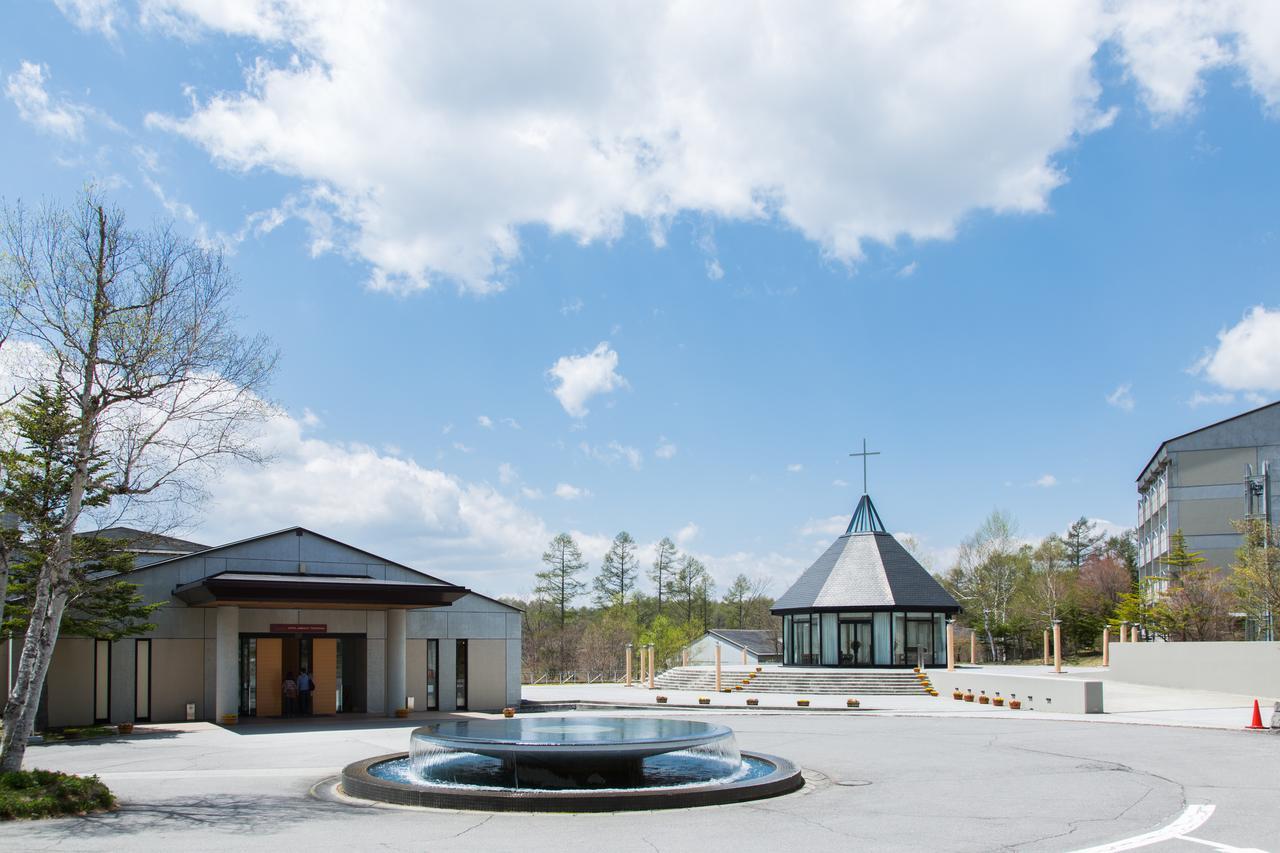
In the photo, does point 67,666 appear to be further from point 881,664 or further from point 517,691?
point 881,664

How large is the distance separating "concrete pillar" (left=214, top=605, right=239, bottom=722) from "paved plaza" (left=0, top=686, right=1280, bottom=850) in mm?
4894

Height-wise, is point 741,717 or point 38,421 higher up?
point 38,421

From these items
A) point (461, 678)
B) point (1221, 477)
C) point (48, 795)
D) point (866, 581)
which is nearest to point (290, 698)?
point (461, 678)

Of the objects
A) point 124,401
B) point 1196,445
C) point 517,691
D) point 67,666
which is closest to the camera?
point 124,401

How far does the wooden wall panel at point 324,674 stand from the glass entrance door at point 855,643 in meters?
23.2

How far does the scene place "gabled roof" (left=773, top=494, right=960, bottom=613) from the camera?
1783 inches

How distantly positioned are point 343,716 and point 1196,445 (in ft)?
155

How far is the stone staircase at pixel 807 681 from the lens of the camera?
3931 cm

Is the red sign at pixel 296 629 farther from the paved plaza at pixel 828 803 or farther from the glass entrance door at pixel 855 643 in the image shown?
the glass entrance door at pixel 855 643

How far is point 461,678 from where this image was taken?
33812 mm

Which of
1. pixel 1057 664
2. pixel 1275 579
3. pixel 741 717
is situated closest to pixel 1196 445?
pixel 1057 664

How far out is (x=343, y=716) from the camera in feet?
100

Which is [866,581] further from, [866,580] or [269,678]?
[269,678]

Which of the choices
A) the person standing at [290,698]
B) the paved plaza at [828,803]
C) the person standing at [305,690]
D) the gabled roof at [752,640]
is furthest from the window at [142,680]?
the gabled roof at [752,640]
